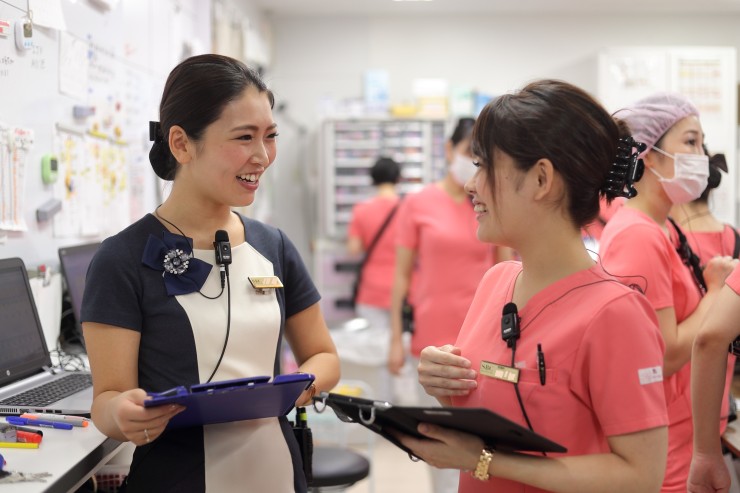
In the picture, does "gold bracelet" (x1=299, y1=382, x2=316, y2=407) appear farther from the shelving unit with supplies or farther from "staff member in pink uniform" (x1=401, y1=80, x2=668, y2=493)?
the shelving unit with supplies

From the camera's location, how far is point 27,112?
2.82 meters

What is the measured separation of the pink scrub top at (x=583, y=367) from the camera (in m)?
1.42

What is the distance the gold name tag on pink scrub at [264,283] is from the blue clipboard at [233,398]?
0.26 m

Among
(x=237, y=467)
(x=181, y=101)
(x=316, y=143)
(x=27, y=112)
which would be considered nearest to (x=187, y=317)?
(x=237, y=467)

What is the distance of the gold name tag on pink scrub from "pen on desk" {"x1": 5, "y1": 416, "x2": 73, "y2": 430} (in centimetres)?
57

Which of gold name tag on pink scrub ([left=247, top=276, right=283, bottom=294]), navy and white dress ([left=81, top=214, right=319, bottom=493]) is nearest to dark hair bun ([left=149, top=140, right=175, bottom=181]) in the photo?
navy and white dress ([left=81, top=214, right=319, bottom=493])

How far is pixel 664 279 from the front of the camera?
84.4 inches

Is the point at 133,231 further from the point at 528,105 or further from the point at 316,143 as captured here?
the point at 316,143

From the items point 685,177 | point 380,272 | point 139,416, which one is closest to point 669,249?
point 685,177

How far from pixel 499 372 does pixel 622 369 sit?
230 millimetres

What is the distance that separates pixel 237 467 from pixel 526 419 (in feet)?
2.10

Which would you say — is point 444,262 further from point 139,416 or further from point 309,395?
point 139,416


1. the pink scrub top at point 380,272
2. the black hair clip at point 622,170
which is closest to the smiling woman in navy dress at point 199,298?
the black hair clip at point 622,170

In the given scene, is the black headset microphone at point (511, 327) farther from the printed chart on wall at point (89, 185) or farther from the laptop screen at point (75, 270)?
the printed chart on wall at point (89, 185)
